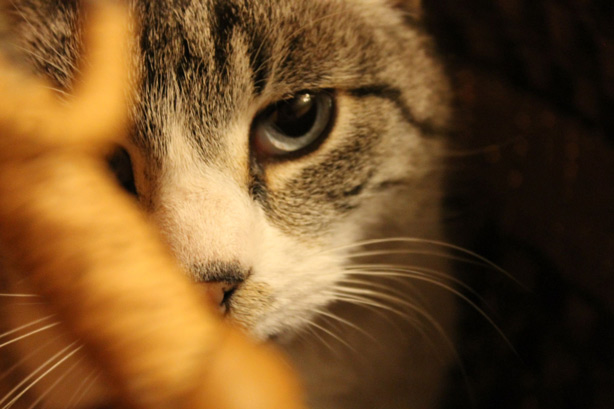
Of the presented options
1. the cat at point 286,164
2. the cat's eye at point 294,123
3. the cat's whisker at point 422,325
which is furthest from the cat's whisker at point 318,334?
the cat's eye at point 294,123

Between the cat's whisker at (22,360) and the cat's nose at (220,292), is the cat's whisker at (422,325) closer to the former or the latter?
the cat's nose at (220,292)

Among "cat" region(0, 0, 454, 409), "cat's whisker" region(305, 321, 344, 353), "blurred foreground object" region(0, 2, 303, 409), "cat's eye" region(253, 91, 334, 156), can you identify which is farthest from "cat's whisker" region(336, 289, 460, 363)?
"blurred foreground object" region(0, 2, 303, 409)

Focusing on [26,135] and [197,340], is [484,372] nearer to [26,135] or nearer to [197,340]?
[197,340]

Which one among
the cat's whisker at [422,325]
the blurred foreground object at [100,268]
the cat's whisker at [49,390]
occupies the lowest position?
the cat's whisker at [422,325]

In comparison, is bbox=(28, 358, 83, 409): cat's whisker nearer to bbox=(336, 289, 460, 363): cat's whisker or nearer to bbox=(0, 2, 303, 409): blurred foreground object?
bbox=(0, 2, 303, 409): blurred foreground object

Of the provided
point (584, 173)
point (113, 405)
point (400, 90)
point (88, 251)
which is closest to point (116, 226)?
point (88, 251)

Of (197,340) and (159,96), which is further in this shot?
(159,96)

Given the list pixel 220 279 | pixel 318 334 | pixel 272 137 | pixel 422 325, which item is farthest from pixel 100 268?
pixel 422 325
